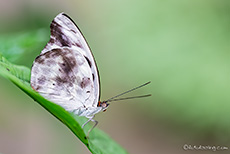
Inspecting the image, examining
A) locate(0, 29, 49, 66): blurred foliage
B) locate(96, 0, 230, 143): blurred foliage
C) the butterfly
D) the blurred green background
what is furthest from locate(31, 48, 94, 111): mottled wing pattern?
locate(96, 0, 230, 143): blurred foliage

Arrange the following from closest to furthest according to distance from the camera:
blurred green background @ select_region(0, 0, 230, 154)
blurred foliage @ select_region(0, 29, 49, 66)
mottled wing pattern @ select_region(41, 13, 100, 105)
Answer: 1. blurred foliage @ select_region(0, 29, 49, 66)
2. mottled wing pattern @ select_region(41, 13, 100, 105)
3. blurred green background @ select_region(0, 0, 230, 154)

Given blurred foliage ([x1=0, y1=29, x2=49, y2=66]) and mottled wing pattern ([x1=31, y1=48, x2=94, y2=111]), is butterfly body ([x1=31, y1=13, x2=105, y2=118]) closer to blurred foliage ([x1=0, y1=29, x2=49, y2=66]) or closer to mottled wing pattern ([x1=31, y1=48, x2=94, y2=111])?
mottled wing pattern ([x1=31, y1=48, x2=94, y2=111])

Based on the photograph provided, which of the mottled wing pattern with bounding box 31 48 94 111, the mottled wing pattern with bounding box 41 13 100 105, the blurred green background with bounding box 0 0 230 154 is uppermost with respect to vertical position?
the mottled wing pattern with bounding box 41 13 100 105

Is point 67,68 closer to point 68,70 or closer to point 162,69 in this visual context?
point 68,70

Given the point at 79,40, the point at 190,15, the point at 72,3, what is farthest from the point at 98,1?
the point at 79,40

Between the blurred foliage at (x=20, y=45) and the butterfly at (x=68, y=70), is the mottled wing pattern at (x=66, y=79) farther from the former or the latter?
the blurred foliage at (x=20, y=45)

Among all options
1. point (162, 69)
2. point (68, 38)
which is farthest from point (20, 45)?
point (162, 69)

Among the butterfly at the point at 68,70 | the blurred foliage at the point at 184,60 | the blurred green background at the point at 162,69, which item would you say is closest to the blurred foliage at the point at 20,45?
the butterfly at the point at 68,70
